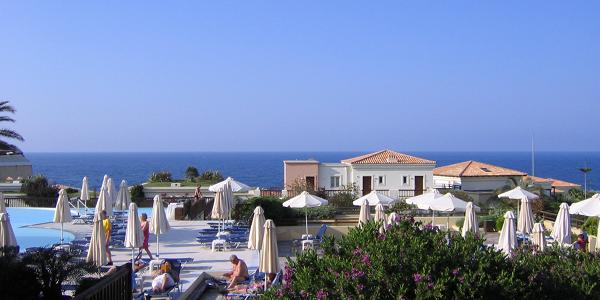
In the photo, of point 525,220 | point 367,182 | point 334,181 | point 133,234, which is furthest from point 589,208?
point 334,181

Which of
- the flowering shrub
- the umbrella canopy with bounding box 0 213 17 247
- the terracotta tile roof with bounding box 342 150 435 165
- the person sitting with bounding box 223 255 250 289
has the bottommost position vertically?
the person sitting with bounding box 223 255 250 289

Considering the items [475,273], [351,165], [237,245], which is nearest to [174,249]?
[237,245]

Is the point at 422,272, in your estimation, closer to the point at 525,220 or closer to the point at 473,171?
the point at 525,220

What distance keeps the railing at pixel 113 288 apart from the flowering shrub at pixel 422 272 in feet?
8.03

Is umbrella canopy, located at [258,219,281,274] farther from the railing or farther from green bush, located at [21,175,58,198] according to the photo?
green bush, located at [21,175,58,198]

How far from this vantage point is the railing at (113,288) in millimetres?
8298

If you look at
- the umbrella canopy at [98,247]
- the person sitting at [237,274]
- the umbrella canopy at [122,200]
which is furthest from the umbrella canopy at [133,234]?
the umbrella canopy at [122,200]

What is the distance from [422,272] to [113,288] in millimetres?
4827

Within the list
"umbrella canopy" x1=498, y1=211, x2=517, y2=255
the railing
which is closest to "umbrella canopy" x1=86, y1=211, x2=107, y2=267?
the railing

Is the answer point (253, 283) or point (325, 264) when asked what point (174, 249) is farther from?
point (325, 264)

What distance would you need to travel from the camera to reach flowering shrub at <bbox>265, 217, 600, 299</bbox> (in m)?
6.70

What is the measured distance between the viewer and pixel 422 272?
22.2 feet

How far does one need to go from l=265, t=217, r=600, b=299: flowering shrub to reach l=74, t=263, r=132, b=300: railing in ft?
8.03

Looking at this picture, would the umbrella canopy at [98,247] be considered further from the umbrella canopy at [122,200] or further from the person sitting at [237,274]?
the umbrella canopy at [122,200]
